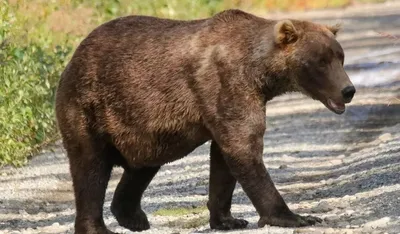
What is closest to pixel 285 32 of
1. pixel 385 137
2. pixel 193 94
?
pixel 193 94

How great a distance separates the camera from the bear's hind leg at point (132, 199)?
35.9 ft

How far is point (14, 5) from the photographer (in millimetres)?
17406

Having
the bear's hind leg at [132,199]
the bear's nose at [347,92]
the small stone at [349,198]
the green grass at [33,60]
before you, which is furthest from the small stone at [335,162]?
the bear's nose at [347,92]

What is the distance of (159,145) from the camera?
1023 centimetres

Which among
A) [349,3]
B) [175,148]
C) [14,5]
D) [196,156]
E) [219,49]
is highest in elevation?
[219,49]

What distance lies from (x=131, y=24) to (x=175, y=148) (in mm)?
1044

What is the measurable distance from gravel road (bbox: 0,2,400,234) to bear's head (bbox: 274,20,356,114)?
3.09 feet

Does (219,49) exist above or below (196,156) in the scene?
above

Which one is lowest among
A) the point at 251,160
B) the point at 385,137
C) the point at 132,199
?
the point at 385,137

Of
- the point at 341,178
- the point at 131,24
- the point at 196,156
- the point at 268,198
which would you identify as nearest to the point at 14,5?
the point at 196,156

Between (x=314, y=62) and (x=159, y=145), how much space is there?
1255 millimetres

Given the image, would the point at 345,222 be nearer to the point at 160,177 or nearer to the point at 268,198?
the point at 268,198

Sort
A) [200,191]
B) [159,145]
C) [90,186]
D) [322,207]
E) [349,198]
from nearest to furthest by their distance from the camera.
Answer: [159,145] < [90,186] < [322,207] < [349,198] < [200,191]

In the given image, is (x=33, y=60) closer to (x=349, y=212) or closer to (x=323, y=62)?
(x=349, y=212)
